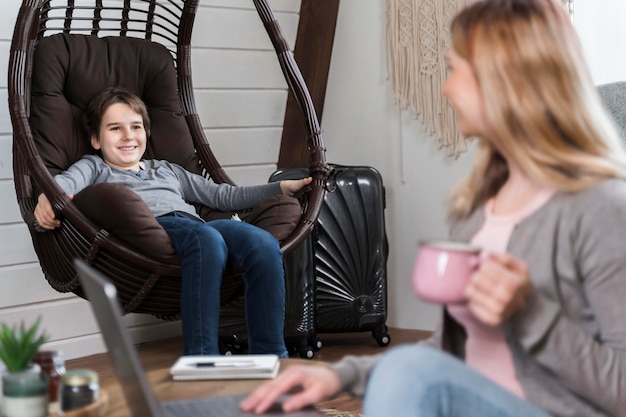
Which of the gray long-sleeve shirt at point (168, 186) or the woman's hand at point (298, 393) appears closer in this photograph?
the woman's hand at point (298, 393)

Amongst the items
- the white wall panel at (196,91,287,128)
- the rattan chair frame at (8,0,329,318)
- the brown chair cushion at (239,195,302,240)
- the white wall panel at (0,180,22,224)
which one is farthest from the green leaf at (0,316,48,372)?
the white wall panel at (196,91,287,128)

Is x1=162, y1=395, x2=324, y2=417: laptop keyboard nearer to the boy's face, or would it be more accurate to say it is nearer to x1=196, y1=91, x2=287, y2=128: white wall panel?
the boy's face

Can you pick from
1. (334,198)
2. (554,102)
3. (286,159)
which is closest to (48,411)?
(554,102)

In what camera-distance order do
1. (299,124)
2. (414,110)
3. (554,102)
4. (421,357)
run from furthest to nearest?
(299,124), (414,110), (554,102), (421,357)

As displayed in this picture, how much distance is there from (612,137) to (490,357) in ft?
0.98

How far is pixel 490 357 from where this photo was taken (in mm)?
1112

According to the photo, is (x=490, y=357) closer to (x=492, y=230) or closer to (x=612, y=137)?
(x=492, y=230)

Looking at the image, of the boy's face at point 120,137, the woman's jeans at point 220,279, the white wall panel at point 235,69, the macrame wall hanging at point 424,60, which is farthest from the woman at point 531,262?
the white wall panel at point 235,69

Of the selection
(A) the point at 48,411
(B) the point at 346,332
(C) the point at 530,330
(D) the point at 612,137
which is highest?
(D) the point at 612,137

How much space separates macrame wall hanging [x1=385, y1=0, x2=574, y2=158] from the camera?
361 centimetres

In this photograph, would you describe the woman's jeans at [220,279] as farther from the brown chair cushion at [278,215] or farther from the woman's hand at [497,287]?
the woman's hand at [497,287]

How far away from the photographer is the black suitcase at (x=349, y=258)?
11.4 feet

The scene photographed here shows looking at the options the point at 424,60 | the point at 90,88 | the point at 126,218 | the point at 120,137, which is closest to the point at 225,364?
the point at 126,218

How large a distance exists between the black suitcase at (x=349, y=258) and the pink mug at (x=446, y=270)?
8.11 ft
